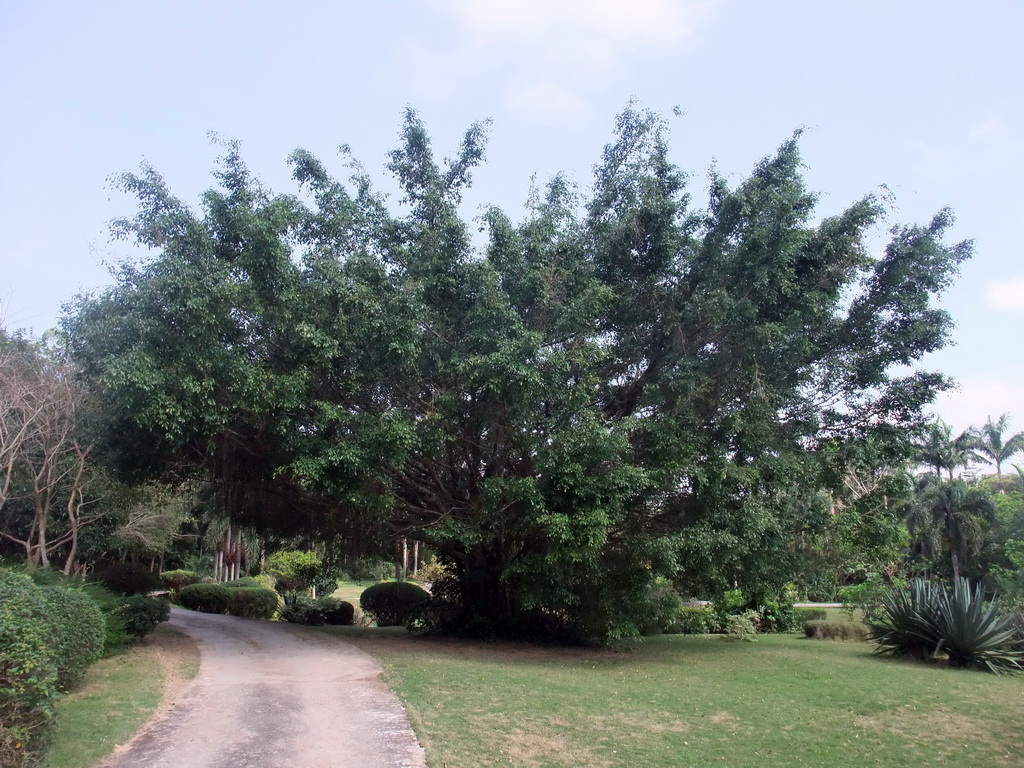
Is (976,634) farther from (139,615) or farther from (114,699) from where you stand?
(139,615)

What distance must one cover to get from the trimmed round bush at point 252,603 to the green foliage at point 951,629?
61.9 feet

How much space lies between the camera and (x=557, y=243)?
14.2m

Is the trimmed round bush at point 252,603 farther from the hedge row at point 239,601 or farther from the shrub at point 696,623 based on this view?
the shrub at point 696,623

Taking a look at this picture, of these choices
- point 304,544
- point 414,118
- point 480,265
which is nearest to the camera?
point 480,265

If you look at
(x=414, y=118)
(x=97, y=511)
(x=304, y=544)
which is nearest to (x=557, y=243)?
(x=414, y=118)

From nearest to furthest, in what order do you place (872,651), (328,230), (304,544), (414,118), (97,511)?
(328,230) → (414,118) → (872,651) → (304,544) → (97,511)

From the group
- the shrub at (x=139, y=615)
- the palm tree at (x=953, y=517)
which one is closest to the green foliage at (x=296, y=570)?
the shrub at (x=139, y=615)

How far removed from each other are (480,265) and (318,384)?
347 centimetres

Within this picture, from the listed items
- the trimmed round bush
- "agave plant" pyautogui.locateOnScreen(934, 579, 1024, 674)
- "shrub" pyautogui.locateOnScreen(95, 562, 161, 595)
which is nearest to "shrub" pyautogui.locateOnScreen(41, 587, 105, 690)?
"agave plant" pyautogui.locateOnScreen(934, 579, 1024, 674)

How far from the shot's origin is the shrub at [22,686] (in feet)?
17.6

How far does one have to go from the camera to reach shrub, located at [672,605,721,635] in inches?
859

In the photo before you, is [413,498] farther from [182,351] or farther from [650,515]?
→ [182,351]

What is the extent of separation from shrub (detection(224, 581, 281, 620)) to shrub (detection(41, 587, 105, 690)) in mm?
16061

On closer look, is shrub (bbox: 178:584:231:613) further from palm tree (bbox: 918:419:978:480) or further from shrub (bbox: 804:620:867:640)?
palm tree (bbox: 918:419:978:480)
